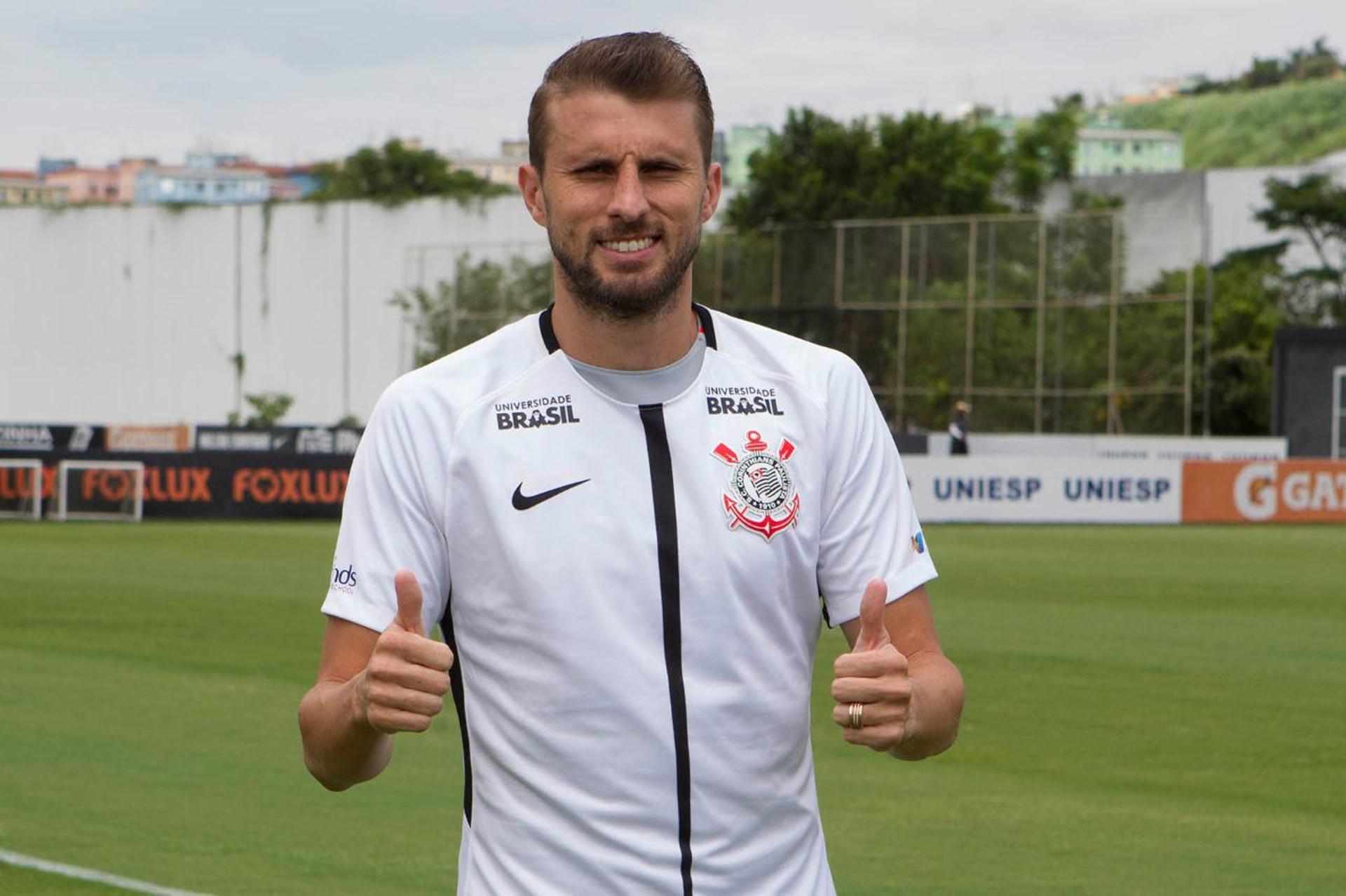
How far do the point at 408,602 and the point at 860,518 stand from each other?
74cm

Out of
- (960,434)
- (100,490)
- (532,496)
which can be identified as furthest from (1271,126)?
(532,496)

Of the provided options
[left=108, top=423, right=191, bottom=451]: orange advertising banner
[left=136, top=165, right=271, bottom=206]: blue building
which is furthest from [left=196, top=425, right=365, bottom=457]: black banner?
[left=136, top=165, right=271, bottom=206]: blue building

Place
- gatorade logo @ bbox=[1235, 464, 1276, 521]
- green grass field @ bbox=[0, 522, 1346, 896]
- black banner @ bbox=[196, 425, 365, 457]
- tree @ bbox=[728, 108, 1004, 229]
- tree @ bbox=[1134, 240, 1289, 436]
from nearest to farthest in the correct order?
green grass field @ bbox=[0, 522, 1346, 896] → gatorade logo @ bbox=[1235, 464, 1276, 521] → black banner @ bbox=[196, 425, 365, 457] → tree @ bbox=[1134, 240, 1289, 436] → tree @ bbox=[728, 108, 1004, 229]

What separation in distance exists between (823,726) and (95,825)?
468 cm

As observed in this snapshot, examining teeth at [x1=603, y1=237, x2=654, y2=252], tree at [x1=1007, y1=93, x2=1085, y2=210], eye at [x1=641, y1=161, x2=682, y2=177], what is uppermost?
Answer: tree at [x1=1007, y1=93, x2=1085, y2=210]

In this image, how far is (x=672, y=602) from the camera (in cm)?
318

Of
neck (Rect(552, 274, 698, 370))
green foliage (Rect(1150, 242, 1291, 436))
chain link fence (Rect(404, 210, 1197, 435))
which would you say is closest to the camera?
neck (Rect(552, 274, 698, 370))

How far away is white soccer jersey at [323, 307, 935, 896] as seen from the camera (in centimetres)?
314

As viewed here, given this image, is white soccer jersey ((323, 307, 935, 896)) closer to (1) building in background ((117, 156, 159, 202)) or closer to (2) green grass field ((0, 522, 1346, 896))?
(2) green grass field ((0, 522, 1346, 896))

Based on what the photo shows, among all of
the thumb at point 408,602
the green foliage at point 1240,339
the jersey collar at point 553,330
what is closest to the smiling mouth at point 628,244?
the jersey collar at point 553,330

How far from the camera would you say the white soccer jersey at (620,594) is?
314cm

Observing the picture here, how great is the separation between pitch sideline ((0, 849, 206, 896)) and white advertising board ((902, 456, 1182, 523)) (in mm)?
25334

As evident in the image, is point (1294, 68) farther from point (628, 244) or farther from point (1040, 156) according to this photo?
point (628, 244)

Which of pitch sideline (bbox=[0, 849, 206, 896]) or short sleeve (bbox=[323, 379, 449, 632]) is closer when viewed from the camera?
short sleeve (bbox=[323, 379, 449, 632])
